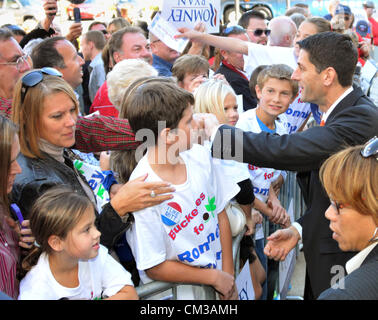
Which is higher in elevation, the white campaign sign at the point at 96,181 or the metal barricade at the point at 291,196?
the white campaign sign at the point at 96,181

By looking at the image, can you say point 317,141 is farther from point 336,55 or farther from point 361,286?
point 361,286

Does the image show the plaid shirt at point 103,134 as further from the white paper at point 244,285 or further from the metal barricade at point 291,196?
the metal barricade at point 291,196

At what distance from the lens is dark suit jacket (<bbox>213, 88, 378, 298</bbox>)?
2.93 meters

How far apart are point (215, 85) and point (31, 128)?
1.55 metres

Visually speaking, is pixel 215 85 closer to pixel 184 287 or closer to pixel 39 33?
pixel 184 287

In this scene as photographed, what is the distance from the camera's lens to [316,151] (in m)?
2.97

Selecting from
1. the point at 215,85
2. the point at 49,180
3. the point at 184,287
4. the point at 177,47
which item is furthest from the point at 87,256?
the point at 177,47

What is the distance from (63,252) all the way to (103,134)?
1.05 m

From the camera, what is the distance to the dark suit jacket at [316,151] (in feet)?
9.61

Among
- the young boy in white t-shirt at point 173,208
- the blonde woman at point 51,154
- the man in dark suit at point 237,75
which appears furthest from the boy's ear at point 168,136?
the man in dark suit at point 237,75

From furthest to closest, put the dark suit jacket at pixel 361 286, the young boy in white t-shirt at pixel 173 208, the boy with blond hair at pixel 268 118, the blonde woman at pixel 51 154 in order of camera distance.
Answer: the boy with blond hair at pixel 268 118
the young boy in white t-shirt at pixel 173 208
the blonde woman at pixel 51 154
the dark suit jacket at pixel 361 286

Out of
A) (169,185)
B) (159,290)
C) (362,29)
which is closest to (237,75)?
(169,185)

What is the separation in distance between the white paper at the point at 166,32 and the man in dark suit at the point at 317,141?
5.33 feet

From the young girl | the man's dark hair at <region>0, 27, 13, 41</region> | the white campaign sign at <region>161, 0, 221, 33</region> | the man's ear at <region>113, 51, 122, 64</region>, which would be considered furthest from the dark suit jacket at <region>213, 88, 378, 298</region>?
the man's ear at <region>113, 51, 122, 64</region>
